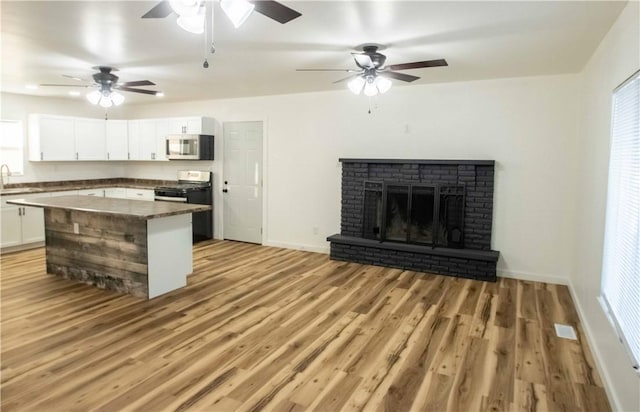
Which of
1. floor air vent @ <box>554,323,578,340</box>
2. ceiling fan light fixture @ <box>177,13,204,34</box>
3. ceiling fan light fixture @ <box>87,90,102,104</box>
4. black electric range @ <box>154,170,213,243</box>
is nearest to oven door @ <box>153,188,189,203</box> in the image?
black electric range @ <box>154,170,213,243</box>

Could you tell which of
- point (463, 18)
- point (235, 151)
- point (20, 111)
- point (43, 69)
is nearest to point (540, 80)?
point (463, 18)

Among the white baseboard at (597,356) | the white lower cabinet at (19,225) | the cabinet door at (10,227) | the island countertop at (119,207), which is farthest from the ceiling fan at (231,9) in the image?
the cabinet door at (10,227)

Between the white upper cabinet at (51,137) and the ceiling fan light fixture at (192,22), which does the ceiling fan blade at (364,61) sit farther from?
the white upper cabinet at (51,137)

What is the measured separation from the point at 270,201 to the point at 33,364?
430cm

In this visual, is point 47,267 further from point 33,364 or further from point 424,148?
point 424,148

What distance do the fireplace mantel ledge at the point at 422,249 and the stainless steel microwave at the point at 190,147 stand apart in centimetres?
278

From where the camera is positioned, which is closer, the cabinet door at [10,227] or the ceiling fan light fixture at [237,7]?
the ceiling fan light fixture at [237,7]

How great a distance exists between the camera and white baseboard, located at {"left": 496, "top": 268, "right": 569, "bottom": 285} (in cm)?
501

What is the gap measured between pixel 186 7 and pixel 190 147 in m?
5.21

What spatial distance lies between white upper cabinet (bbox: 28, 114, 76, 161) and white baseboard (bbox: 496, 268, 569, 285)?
725 cm

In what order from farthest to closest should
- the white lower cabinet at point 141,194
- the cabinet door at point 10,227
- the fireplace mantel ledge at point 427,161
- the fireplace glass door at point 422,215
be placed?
1. the white lower cabinet at point 141,194
2. the cabinet door at point 10,227
3. the fireplace glass door at point 422,215
4. the fireplace mantel ledge at point 427,161

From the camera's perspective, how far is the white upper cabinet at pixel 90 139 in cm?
735

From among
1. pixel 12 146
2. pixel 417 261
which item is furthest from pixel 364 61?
pixel 12 146

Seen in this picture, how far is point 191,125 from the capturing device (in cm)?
716
